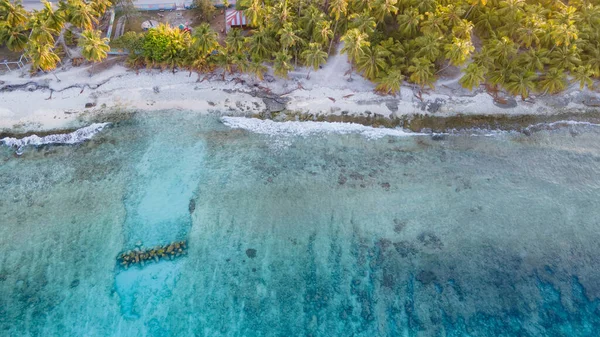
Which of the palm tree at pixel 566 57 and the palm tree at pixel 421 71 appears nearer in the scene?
the palm tree at pixel 566 57

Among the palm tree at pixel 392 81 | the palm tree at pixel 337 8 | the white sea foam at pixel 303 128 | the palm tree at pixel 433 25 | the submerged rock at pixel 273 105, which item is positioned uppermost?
the palm tree at pixel 337 8

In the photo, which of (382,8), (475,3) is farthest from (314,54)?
(475,3)

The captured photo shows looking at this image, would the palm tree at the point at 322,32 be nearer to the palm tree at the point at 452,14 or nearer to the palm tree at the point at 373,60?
the palm tree at the point at 373,60

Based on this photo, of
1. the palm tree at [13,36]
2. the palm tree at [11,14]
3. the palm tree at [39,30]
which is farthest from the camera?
the palm tree at [13,36]

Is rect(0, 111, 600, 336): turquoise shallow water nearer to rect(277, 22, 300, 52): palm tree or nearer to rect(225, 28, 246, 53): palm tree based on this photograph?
rect(225, 28, 246, 53): palm tree

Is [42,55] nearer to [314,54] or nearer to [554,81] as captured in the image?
[314,54]

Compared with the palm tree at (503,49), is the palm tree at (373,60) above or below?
below

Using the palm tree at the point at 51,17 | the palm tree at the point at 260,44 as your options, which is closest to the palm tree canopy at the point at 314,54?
the palm tree at the point at 260,44
